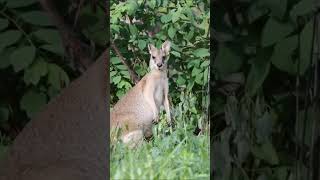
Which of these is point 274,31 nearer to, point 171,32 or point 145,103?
point 171,32

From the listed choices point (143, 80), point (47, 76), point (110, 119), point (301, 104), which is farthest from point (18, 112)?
point (301, 104)

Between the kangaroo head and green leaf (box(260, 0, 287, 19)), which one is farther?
the kangaroo head

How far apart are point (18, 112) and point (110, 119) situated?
0.32 metres

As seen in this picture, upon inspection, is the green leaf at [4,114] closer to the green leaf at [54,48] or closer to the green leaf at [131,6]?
the green leaf at [54,48]

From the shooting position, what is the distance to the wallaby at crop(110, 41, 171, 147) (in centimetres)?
182

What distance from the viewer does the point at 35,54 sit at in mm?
1722

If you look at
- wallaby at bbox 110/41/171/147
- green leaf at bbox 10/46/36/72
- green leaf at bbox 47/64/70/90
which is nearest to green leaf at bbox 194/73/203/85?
wallaby at bbox 110/41/171/147

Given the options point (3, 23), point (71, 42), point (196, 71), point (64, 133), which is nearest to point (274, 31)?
point (196, 71)

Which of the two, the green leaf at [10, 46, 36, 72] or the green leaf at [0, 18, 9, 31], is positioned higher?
the green leaf at [0, 18, 9, 31]

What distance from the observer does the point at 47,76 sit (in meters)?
1.73

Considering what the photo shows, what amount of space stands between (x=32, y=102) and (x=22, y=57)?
15 centimetres

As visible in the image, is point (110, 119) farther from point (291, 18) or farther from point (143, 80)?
point (291, 18)

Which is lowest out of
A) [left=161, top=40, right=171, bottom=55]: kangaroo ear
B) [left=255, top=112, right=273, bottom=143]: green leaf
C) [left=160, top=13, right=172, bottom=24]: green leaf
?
[left=255, top=112, right=273, bottom=143]: green leaf

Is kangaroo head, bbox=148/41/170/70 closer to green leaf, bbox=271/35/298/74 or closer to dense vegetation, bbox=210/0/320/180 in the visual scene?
dense vegetation, bbox=210/0/320/180
